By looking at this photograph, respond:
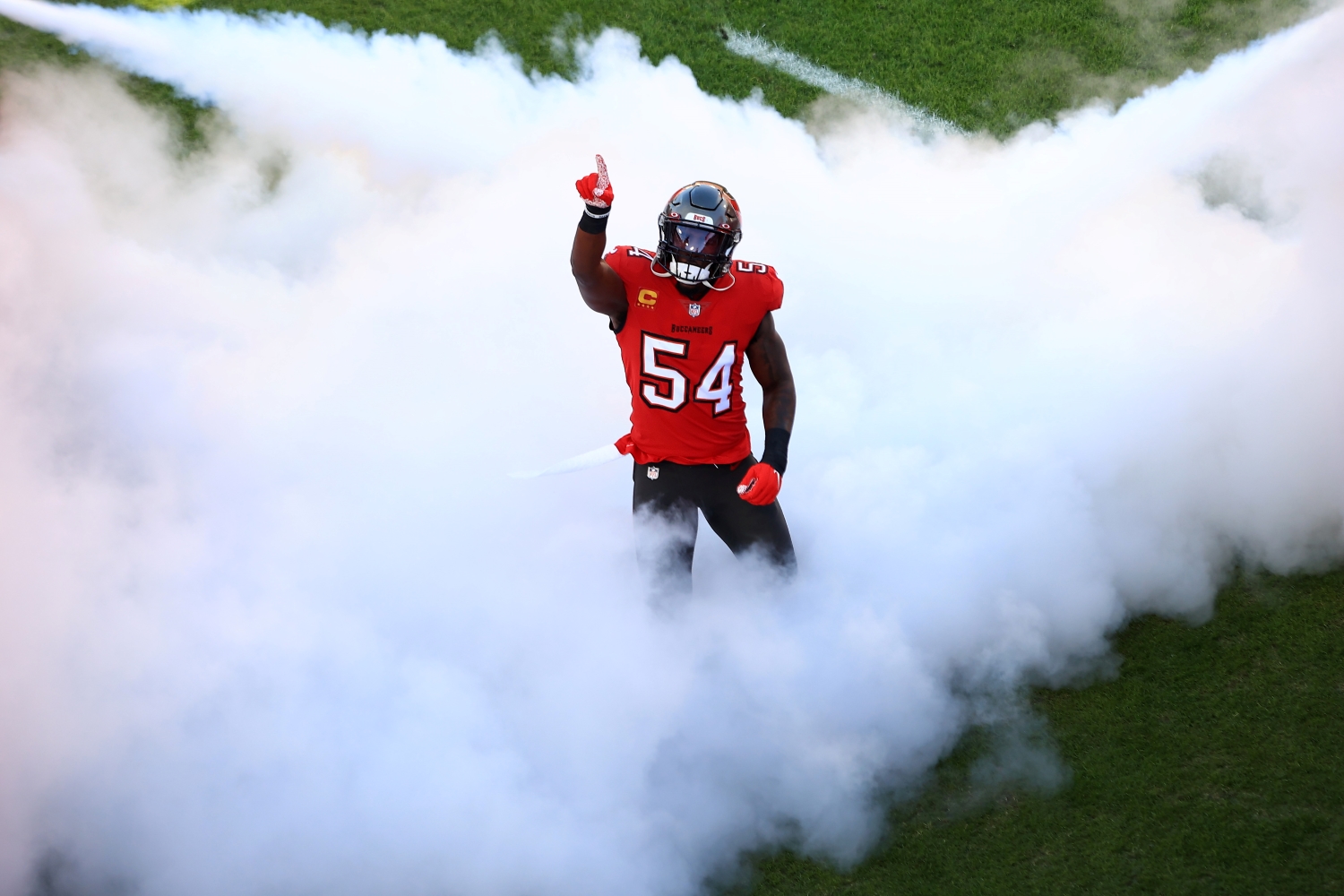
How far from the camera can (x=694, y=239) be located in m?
3.92

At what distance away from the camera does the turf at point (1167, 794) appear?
154 inches

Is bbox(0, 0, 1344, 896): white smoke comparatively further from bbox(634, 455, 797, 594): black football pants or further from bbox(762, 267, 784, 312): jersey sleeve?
bbox(762, 267, 784, 312): jersey sleeve

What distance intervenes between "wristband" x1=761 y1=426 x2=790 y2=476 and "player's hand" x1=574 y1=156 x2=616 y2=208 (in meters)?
1.21

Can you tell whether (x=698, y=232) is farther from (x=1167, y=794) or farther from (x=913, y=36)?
(x=913, y=36)

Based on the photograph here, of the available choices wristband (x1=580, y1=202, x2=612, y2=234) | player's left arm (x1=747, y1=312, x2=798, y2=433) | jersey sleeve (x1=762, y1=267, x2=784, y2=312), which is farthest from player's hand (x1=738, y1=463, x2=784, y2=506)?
wristband (x1=580, y1=202, x2=612, y2=234)

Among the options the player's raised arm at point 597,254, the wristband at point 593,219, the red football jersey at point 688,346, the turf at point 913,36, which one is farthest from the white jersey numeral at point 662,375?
the turf at point 913,36

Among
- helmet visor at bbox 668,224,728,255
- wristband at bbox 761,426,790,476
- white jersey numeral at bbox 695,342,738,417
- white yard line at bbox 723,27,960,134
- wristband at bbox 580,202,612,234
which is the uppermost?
white yard line at bbox 723,27,960,134

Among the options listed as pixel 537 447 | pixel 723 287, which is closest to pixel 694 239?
pixel 723 287

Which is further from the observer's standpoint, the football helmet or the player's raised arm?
the football helmet

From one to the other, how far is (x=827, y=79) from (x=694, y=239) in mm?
4272

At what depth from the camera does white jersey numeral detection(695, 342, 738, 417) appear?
4160mm

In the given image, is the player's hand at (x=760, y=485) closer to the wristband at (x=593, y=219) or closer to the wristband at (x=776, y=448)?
the wristband at (x=776, y=448)

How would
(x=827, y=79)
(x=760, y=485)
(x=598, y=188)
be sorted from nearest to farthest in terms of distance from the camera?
(x=598, y=188), (x=760, y=485), (x=827, y=79)

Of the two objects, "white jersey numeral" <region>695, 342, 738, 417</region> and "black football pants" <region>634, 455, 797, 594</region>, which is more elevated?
"white jersey numeral" <region>695, 342, 738, 417</region>
